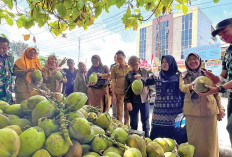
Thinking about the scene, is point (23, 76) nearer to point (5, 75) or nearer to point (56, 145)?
point (5, 75)

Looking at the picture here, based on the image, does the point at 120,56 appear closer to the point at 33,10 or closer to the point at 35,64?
the point at 35,64

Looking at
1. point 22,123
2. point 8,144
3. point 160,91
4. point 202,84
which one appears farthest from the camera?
point 160,91

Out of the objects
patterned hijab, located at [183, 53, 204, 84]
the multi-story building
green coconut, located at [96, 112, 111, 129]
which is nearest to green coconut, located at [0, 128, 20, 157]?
green coconut, located at [96, 112, 111, 129]

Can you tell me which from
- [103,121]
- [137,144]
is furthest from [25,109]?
[137,144]

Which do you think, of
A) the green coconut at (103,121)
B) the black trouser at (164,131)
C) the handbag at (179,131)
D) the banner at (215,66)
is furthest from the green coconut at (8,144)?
the banner at (215,66)

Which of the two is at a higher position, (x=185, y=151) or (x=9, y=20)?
(x=9, y=20)

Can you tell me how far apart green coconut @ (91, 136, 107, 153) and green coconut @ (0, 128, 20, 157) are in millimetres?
489

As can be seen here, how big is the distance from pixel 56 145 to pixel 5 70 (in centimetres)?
311

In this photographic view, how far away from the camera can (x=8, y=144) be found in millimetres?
965

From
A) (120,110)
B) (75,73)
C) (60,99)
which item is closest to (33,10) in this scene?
(60,99)

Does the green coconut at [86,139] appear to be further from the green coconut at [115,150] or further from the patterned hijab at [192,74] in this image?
the patterned hijab at [192,74]

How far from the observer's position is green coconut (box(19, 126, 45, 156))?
1037 mm

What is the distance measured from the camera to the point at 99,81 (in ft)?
14.8

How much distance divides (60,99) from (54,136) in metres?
0.36
